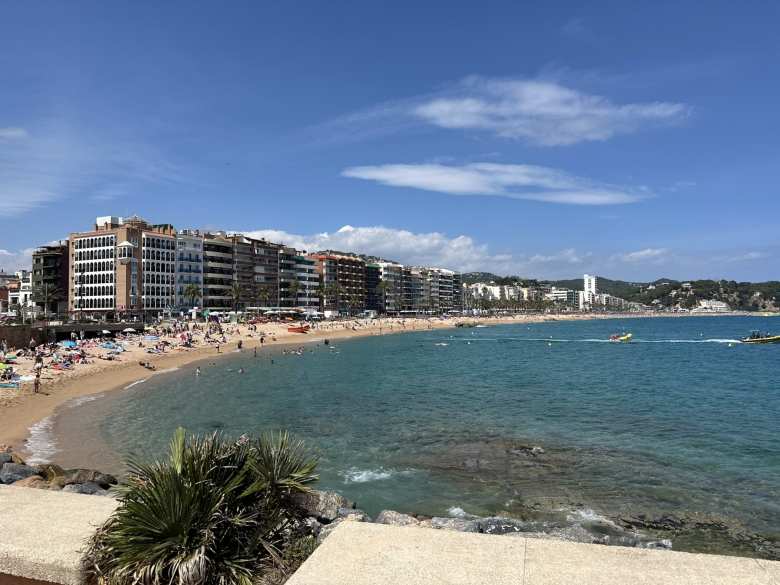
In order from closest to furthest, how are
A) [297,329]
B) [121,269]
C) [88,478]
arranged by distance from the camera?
[88,478] → [121,269] → [297,329]

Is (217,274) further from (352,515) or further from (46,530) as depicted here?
(46,530)

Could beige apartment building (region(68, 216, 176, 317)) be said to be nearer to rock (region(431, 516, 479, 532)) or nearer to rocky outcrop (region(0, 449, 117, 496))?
rocky outcrop (region(0, 449, 117, 496))

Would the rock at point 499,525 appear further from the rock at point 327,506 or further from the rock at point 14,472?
the rock at point 14,472

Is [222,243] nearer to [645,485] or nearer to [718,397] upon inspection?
[718,397]

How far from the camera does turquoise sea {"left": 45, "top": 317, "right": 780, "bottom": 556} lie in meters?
16.3

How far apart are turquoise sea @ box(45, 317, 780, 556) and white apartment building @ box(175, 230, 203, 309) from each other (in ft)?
213

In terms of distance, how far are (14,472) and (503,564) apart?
1480 cm

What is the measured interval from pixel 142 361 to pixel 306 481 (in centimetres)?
5631

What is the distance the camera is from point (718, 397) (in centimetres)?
3831

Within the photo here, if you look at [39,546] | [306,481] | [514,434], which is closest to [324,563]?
[306,481]

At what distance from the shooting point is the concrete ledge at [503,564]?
5488mm

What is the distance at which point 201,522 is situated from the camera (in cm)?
622

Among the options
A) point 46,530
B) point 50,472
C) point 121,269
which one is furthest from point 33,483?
point 121,269

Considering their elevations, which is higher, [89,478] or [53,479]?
[53,479]
